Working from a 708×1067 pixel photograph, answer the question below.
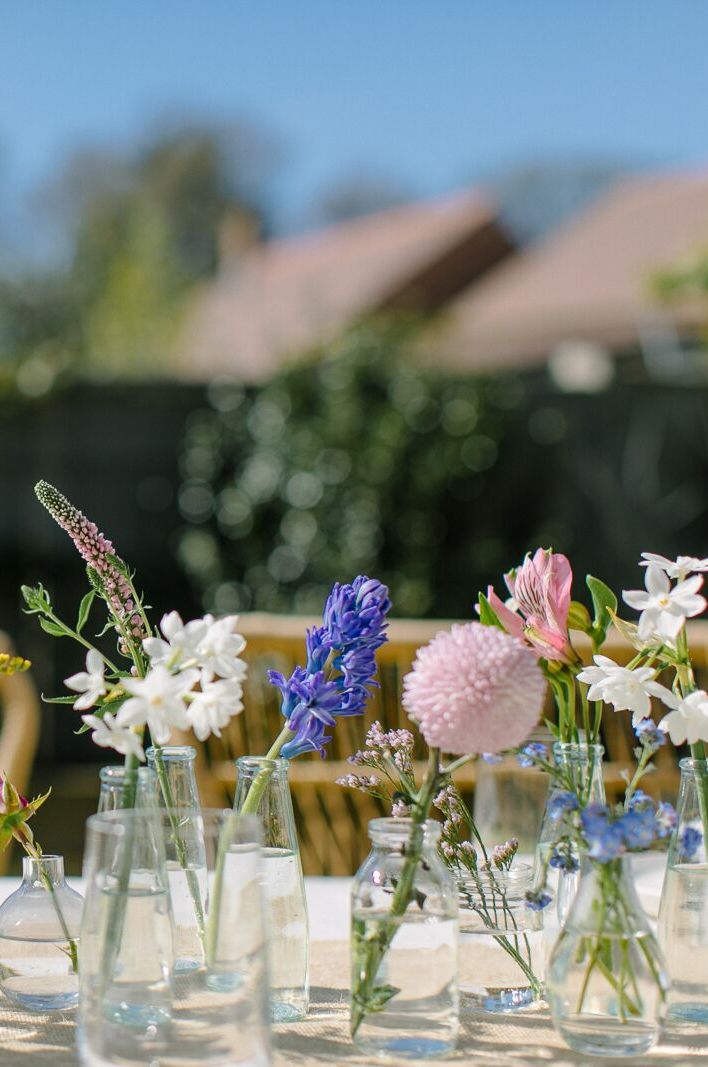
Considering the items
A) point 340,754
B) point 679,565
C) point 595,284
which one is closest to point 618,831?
point 679,565

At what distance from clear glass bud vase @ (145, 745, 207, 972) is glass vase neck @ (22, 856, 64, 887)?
3.4 inches

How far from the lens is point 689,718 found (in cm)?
84

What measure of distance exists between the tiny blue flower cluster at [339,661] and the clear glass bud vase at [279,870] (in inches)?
1.5

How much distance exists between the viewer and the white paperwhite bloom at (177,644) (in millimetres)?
783

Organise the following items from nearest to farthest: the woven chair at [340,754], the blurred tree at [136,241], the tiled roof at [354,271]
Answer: the woven chair at [340,754]
the tiled roof at [354,271]
the blurred tree at [136,241]

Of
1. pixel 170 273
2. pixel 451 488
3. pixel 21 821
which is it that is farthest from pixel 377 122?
pixel 21 821

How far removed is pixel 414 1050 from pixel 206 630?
297mm

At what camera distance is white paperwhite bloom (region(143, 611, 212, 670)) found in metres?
0.78

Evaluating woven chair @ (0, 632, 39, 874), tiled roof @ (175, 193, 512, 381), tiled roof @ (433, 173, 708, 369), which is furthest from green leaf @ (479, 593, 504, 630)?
tiled roof @ (175, 193, 512, 381)

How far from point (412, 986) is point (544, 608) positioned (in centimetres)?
25

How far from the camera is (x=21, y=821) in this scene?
90 cm

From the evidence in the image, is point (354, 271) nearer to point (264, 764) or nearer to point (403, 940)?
point (264, 764)

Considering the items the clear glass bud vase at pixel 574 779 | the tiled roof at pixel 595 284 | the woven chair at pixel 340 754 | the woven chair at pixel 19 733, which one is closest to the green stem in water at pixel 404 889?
the clear glass bud vase at pixel 574 779

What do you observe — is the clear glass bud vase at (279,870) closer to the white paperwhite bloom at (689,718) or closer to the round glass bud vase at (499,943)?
the round glass bud vase at (499,943)
